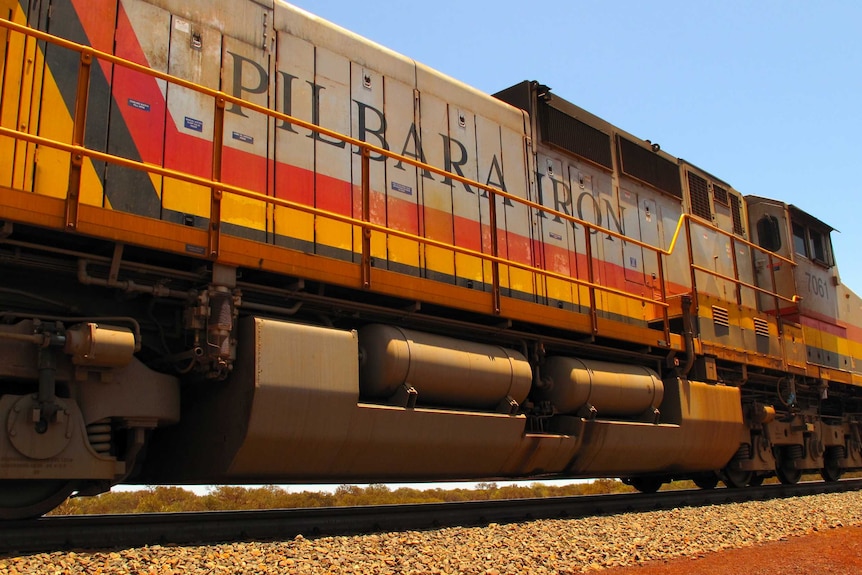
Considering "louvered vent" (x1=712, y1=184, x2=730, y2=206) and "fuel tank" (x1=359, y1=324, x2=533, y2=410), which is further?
"louvered vent" (x1=712, y1=184, x2=730, y2=206)

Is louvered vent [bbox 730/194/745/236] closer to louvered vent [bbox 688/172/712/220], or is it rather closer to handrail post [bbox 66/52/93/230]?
louvered vent [bbox 688/172/712/220]

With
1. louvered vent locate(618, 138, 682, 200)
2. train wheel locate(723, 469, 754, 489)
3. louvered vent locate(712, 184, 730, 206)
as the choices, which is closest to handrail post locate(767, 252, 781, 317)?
louvered vent locate(712, 184, 730, 206)

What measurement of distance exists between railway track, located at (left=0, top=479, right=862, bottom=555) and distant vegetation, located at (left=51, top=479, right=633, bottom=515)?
4144mm

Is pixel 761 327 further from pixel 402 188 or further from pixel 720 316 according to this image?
pixel 402 188

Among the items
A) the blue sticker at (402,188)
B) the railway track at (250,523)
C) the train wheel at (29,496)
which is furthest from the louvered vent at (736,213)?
the train wheel at (29,496)

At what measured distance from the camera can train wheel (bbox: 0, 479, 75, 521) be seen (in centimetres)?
458

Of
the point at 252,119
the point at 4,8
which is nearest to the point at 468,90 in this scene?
the point at 252,119

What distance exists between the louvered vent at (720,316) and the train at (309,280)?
42 mm

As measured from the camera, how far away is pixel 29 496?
185 inches

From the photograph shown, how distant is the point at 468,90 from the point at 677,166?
456cm

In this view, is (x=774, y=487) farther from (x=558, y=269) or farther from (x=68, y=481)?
(x=68, y=481)

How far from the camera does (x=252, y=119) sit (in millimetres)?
6598

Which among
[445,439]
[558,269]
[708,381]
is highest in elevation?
[558,269]

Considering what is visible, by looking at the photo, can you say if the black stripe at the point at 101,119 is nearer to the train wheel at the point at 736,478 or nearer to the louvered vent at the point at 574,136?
the louvered vent at the point at 574,136
